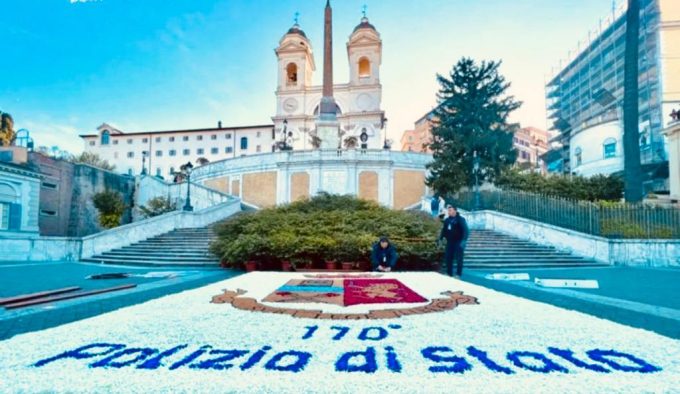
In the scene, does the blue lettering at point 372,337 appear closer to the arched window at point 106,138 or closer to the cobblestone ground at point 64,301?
the cobblestone ground at point 64,301

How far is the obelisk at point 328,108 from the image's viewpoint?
103ft

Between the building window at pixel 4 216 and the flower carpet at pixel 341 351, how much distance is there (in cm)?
2199

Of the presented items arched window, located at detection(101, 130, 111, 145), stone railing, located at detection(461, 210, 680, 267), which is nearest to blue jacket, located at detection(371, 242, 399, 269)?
stone railing, located at detection(461, 210, 680, 267)

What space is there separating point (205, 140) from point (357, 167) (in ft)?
135

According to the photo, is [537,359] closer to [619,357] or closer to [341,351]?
[619,357]

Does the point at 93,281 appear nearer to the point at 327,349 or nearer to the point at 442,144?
the point at 327,349

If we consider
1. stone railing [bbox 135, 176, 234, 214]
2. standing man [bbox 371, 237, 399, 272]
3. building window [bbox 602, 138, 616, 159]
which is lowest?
standing man [bbox 371, 237, 399, 272]

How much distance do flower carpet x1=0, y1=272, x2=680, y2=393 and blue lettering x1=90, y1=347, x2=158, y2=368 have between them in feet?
0.05

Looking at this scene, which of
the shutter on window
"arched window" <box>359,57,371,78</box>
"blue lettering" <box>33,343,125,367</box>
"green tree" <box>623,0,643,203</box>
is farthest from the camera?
"arched window" <box>359,57,371,78</box>

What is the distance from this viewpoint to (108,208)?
26922 mm

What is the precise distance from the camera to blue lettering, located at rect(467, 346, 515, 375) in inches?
111

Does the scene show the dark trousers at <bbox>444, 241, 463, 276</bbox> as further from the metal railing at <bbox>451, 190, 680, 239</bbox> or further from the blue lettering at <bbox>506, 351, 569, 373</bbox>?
the metal railing at <bbox>451, 190, 680, 239</bbox>

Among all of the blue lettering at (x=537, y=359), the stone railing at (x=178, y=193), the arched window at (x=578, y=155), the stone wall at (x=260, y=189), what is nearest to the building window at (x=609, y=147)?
the arched window at (x=578, y=155)

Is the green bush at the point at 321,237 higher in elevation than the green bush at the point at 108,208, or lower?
lower
